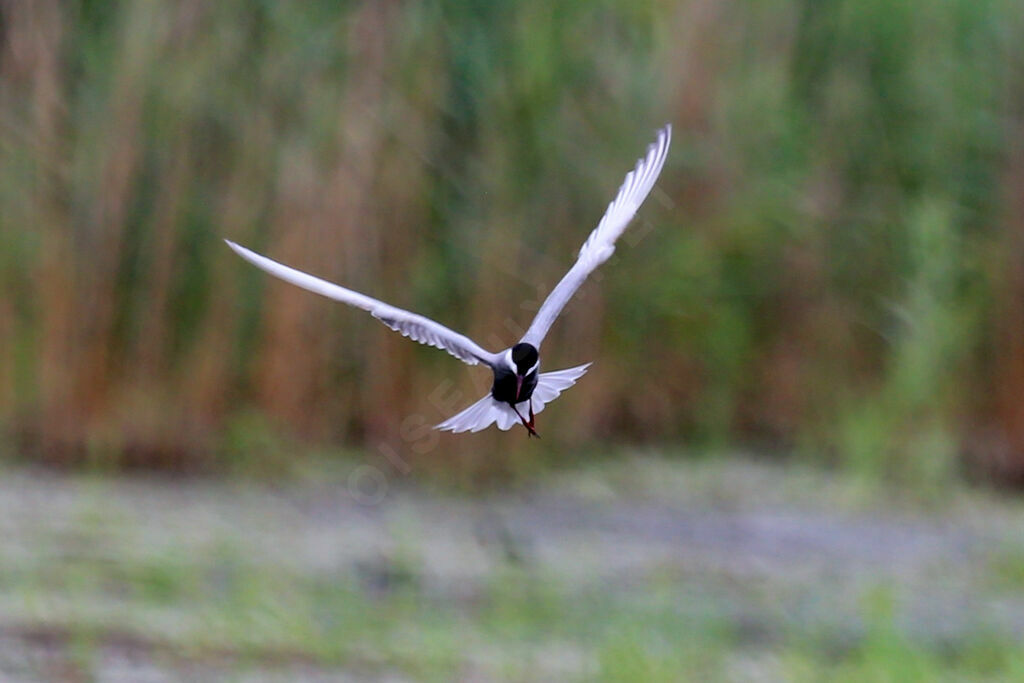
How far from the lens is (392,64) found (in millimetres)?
5031

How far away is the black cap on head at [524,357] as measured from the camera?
1.53 meters

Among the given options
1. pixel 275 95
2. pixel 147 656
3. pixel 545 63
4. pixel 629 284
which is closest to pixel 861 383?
pixel 629 284

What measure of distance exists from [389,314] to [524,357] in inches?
4.8

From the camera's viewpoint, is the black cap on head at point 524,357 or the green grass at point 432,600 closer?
the black cap on head at point 524,357

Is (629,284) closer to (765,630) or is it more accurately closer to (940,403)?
(940,403)

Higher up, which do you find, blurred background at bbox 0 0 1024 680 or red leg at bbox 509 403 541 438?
blurred background at bbox 0 0 1024 680

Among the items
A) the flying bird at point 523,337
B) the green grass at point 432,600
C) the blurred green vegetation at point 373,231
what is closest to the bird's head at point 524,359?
the flying bird at point 523,337

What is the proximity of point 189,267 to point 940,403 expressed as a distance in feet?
7.30

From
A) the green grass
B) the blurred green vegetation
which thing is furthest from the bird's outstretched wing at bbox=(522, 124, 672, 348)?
the blurred green vegetation

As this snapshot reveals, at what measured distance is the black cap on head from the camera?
1.53 meters

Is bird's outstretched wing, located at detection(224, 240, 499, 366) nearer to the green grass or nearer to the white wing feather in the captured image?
the white wing feather

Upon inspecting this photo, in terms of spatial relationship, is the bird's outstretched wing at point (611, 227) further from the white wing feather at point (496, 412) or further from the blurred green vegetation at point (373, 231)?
the blurred green vegetation at point (373, 231)

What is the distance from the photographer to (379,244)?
16.7 feet

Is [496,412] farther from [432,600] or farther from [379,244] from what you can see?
[379,244]
